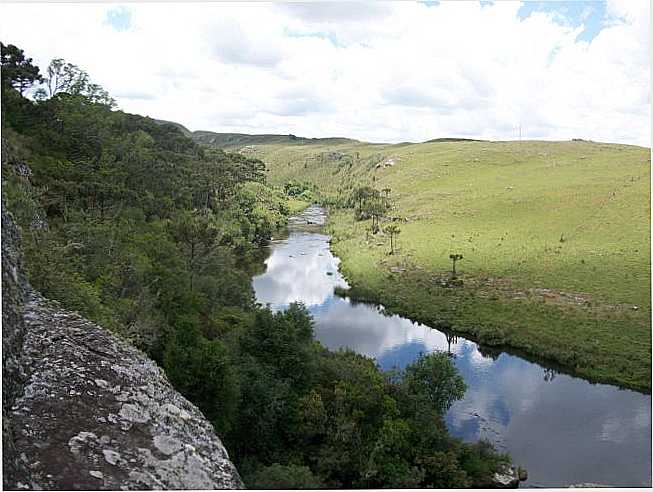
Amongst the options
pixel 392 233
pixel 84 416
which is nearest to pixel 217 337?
pixel 84 416

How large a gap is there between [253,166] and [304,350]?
2401 centimetres

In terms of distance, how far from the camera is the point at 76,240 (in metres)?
9.27

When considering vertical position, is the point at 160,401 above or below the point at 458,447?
above

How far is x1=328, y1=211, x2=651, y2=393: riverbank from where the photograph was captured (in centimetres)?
1427

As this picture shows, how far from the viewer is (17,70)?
14.3m

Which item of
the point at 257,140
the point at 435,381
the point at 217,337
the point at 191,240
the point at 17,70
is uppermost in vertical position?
the point at 257,140

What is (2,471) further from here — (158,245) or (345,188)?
(345,188)

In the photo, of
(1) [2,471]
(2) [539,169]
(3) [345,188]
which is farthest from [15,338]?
(3) [345,188]

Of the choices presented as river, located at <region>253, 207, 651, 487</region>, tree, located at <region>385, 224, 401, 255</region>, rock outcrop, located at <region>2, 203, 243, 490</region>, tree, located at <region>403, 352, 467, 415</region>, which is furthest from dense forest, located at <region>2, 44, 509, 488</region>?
tree, located at <region>385, 224, 401, 255</region>

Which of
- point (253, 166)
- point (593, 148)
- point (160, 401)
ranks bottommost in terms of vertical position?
point (160, 401)

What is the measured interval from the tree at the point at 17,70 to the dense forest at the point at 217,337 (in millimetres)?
41

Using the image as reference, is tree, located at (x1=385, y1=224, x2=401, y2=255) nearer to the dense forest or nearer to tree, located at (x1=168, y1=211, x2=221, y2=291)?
the dense forest

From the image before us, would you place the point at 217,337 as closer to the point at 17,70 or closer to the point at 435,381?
the point at 435,381

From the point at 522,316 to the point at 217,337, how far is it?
11.2 meters
